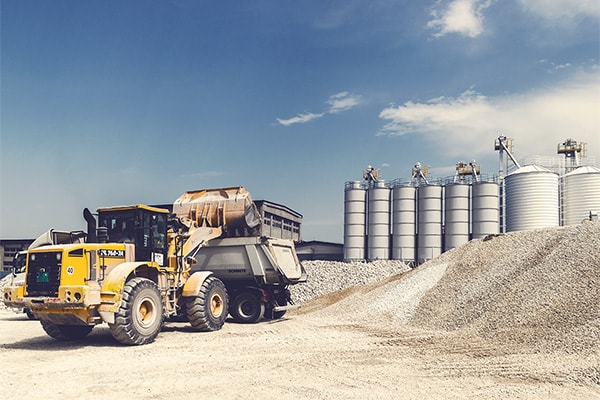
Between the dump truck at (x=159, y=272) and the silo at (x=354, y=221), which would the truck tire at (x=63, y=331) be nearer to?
the dump truck at (x=159, y=272)

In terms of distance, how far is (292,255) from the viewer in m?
17.7

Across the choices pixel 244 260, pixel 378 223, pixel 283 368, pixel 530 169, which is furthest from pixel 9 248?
pixel 530 169

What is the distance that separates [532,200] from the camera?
32.8 m

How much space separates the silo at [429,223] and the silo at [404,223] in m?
0.41

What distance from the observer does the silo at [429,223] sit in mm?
36000

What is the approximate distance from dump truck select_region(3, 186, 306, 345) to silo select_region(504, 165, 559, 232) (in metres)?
19.8

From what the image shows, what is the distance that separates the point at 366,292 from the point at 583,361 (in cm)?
1099

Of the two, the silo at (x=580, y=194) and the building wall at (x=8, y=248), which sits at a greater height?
the silo at (x=580, y=194)

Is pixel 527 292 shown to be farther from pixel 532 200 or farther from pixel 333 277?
pixel 532 200

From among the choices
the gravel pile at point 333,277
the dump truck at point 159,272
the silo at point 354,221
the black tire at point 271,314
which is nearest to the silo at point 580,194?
the gravel pile at point 333,277

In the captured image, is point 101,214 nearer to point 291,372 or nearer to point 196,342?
point 196,342

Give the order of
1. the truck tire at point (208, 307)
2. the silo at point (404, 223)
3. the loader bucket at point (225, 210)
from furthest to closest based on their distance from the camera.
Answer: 1. the silo at point (404, 223)
2. the loader bucket at point (225, 210)
3. the truck tire at point (208, 307)

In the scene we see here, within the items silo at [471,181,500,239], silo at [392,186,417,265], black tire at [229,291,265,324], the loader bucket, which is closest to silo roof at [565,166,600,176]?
silo at [471,181,500,239]

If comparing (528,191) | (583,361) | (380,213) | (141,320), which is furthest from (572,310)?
(380,213)
